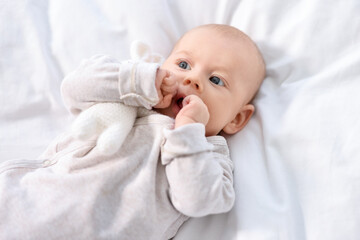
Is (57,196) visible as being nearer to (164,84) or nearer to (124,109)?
(124,109)

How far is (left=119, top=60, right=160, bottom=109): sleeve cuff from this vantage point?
1025mm

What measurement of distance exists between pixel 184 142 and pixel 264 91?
50cm

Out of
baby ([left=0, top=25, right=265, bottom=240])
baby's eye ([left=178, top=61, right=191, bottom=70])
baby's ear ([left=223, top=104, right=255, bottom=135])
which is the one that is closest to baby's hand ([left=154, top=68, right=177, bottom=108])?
baby ([left=0, top=25, right=265, bottom=240])

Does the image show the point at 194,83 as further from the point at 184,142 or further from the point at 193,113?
the point at 184,142

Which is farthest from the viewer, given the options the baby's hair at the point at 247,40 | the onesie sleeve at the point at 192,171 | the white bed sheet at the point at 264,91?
the baby's hair at the point at 247,40

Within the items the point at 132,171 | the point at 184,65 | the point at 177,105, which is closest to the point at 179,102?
the point at 177,105

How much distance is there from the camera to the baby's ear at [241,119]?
1.32 meters

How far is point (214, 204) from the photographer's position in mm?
997

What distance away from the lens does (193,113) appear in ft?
3.45

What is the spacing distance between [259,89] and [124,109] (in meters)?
0.55

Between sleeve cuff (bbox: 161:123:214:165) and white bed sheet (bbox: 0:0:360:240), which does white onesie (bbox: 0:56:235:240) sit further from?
white bed sheet (bbox: 0:0:360:240)

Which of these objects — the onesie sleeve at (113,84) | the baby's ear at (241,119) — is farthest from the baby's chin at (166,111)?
the baby's ear at (241,119)

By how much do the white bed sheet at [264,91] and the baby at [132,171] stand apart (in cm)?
12

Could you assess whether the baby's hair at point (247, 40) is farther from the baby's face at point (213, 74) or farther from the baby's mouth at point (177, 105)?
the baby's mouth at point (177, 105)
